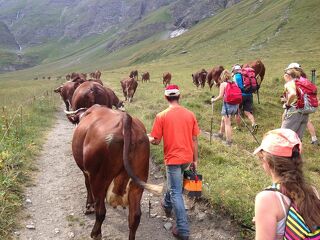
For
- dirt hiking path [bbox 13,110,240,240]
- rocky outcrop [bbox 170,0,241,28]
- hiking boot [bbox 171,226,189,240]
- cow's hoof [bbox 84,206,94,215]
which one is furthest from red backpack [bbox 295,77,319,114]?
rocky outcrop [bbox 170,0,241,28]

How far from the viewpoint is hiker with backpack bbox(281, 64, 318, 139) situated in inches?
354

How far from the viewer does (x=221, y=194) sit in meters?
7.26

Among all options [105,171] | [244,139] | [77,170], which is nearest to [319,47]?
[244,139]

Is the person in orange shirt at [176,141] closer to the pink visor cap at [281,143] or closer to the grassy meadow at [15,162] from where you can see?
the grassy meadow at [15,162]

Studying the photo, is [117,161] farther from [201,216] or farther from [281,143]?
[281,143]

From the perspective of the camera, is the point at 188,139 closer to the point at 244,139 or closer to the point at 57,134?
the point at 244,139

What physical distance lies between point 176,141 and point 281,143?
3.16 meters

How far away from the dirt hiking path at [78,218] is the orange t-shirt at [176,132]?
1284mm

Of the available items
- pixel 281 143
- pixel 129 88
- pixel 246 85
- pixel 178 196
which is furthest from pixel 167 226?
pixel 129 88

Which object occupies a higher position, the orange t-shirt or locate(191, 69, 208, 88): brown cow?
the orange t-shirt

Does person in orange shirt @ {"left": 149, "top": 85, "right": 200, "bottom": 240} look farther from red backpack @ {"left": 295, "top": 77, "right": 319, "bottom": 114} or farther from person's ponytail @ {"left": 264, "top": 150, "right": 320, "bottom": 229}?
red backpack @ {"left": 295, "top": 77, "right": 319, "bottom": 114}

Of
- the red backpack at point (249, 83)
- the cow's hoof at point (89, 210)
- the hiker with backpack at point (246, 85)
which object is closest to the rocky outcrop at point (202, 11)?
the red backpack at point (249, 83)

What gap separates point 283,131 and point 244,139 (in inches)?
355

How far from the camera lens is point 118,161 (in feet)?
18.9
